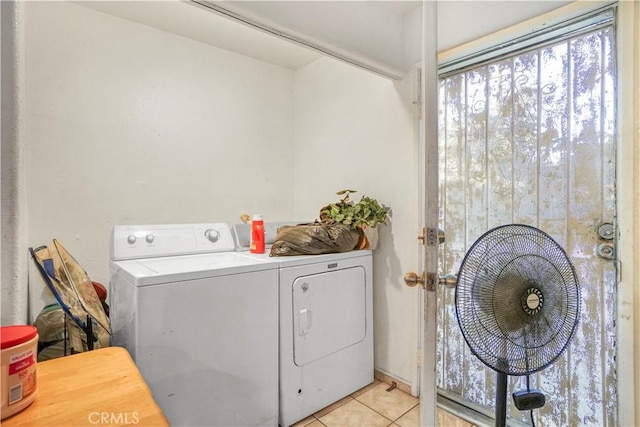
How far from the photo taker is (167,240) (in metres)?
1.92

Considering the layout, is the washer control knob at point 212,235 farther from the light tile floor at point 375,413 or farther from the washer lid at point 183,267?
the light tile floor at point 375,413

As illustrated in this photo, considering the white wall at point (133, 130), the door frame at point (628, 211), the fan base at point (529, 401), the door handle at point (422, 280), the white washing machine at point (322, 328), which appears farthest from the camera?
the white wall at point (133, 130)

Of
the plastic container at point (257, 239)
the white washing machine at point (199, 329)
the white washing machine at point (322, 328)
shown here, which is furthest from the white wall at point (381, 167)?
the white washing machine at point (199, 329)

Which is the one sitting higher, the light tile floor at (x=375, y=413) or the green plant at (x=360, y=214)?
the green plant at (x=360, y=214)

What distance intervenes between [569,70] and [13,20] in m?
2.12

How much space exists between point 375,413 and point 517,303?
1282 millimetres

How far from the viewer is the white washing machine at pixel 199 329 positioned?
1.34m

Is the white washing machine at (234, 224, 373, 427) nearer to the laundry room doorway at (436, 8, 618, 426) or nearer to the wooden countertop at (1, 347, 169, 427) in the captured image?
the laundry room doorway at (436, 8, 618, 426)

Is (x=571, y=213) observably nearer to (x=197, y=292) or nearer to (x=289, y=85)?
(x=197, y=292)

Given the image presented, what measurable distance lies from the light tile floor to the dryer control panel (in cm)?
119

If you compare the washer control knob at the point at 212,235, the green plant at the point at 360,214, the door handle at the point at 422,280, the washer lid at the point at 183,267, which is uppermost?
the green plant at the point at 360,214

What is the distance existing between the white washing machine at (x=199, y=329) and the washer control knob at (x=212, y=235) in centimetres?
26

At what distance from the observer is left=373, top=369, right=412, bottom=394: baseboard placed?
2064mm
